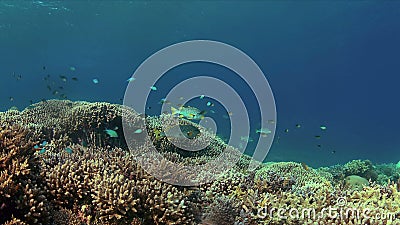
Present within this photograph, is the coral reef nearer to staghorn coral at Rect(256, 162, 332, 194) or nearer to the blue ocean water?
staghorn coral at Rect(256, 162, 332, 194)

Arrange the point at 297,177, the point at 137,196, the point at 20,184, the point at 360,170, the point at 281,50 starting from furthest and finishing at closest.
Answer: the point at 281,50
the point at 360,170
the point at 297,177
the point at 137,196
the point at 20,184

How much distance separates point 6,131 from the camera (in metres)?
4.45

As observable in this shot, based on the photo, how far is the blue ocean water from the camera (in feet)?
164

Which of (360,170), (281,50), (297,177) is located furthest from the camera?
(281,50)

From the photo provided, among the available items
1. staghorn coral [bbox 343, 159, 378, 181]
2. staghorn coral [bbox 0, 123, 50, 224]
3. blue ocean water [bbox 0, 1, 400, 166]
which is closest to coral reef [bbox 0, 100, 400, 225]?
staghorn coral [bbox 0, 123, 50, 224]

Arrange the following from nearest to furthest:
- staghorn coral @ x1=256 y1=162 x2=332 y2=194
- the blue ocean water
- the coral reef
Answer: the coral reef, staghorn coral @ x1=256 y1=162 x2=332 y2=194, the blue ocean water

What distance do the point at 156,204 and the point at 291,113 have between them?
336ft

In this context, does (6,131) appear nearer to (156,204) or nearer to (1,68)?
(156,204)

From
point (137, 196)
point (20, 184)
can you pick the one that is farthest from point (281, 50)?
point (20, 184)

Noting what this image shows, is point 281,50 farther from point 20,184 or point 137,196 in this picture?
point 20,184

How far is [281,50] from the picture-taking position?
89875 millimetres

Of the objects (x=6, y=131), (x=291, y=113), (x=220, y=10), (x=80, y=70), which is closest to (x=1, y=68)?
(x=80, y=70)

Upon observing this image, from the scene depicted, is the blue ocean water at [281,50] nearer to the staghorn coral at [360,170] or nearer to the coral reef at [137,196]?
the staghorn coral at [360,170]

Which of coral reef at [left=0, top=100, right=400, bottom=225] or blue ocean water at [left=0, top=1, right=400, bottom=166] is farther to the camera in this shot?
blue ocean water at [left=0, top=1, right=400, bottom=166]
